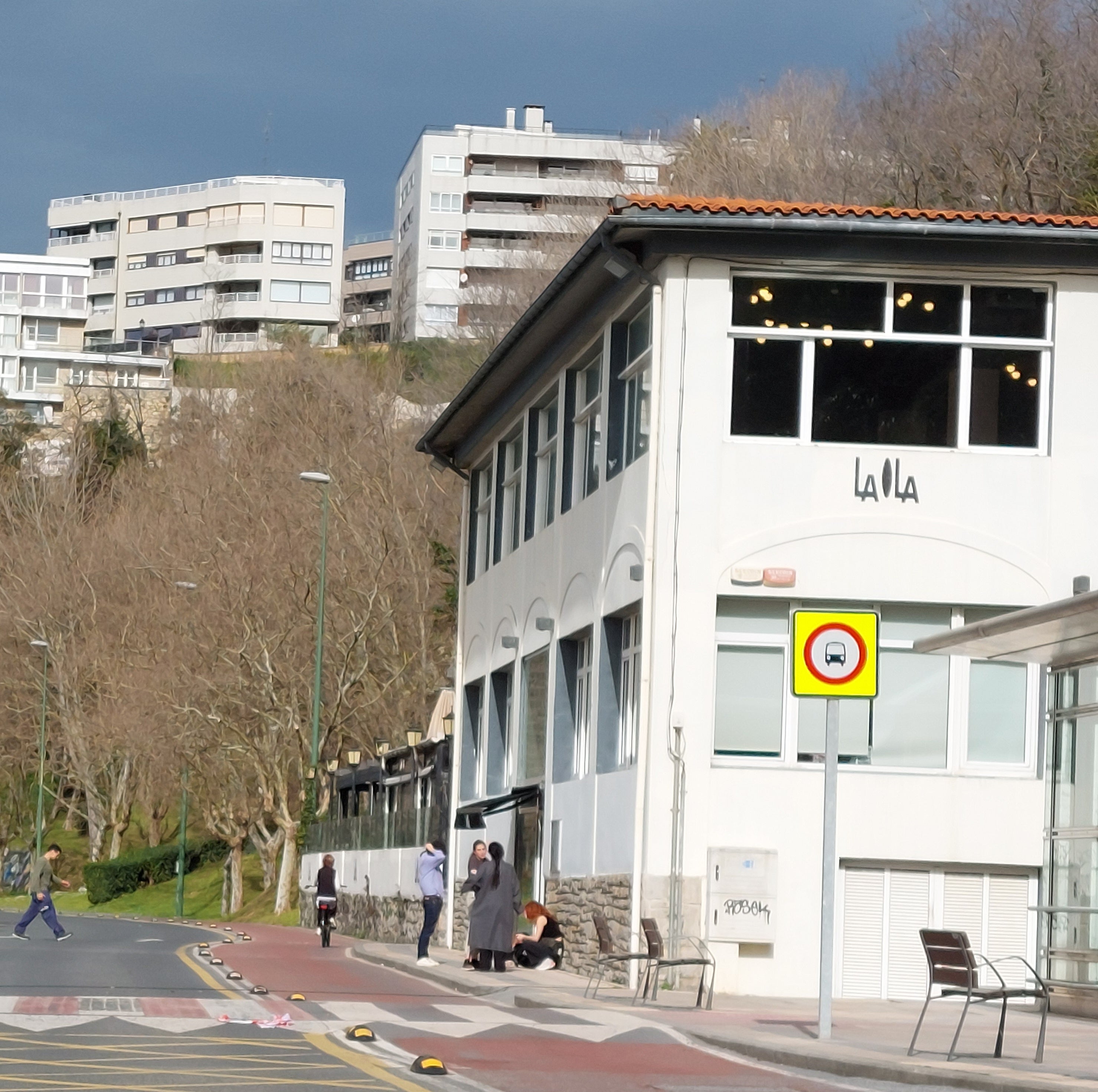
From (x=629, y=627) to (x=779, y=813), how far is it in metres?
3.84

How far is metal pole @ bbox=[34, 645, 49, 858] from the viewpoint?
70.9m

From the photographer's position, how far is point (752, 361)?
23.9 m

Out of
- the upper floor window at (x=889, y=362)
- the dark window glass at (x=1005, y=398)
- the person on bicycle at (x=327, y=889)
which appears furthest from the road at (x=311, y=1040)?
the person on bicycle at (x=327, y=889)

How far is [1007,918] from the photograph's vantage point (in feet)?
76.9

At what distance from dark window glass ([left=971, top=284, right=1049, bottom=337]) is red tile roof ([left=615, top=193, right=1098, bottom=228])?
100cm

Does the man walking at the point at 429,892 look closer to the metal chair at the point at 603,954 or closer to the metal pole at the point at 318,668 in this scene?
the metal chair at the point at 603,954

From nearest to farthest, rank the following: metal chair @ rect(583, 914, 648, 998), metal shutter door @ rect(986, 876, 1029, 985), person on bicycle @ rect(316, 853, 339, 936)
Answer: metal chair @ rect(583, 914, 648, 998)
metal shutter door @ rect(986, 876, 1029, 985)
person on bicycle @ rect(316, 853, 339, 936)

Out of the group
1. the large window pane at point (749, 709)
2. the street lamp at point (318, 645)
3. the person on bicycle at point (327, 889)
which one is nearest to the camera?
the large window pane at point (749, 709)

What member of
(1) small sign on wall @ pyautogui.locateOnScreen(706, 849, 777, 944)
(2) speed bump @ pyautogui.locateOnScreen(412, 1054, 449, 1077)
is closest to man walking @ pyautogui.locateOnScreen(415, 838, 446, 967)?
(1) small sign on wall @ pyautogui.locateOnScreen(706, 849, 777, 944)

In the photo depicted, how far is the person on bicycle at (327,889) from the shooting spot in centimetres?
3625

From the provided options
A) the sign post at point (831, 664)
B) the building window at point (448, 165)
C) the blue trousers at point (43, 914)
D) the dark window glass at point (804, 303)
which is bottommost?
the blue trousers at point (43, 914)

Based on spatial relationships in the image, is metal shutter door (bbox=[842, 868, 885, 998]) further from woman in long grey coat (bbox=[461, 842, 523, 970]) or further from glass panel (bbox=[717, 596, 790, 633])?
woman in long grey coat (bbox=[461, 842, 523, 970])

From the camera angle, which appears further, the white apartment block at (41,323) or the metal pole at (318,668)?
the white apartment block at (41,323)

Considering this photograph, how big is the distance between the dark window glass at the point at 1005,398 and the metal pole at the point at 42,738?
167ft
